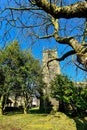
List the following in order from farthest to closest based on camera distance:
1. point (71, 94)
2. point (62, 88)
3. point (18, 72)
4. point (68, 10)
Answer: point (18, 72) → point (62, 88) → point (71, 94) → point (68, 10)

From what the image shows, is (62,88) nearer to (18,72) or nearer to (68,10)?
(18,72)

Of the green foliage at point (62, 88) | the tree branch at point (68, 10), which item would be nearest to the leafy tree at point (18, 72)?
the green foliage at point (62, 88)

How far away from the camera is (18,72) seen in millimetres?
41156

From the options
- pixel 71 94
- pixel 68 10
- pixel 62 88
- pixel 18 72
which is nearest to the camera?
pixel 68 10

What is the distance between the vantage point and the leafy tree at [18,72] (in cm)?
4091

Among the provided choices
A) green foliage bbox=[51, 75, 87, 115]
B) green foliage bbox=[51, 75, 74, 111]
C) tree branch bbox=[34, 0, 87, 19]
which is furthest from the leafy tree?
tree branch bbox=[34, 0, 87, 19]

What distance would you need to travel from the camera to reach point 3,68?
1636 inches

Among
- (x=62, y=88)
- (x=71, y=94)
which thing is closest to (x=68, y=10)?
(x=71, y=94)

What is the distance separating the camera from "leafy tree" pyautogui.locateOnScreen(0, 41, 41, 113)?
40.9 m

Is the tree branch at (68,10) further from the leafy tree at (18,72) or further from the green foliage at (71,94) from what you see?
the leafy tree at (18,72)

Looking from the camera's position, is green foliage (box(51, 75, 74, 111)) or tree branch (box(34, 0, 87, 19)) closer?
tree branch (box(34, 0, 87, 19))

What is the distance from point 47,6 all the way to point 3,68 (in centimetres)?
3457

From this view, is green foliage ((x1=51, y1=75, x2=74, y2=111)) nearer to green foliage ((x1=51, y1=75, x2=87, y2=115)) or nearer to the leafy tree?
green foliage ((x1=51, y1=75, x2=87, y2=115))

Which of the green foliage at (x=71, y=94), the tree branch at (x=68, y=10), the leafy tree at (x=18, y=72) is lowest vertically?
the green foliage at (x=71, y=94)
